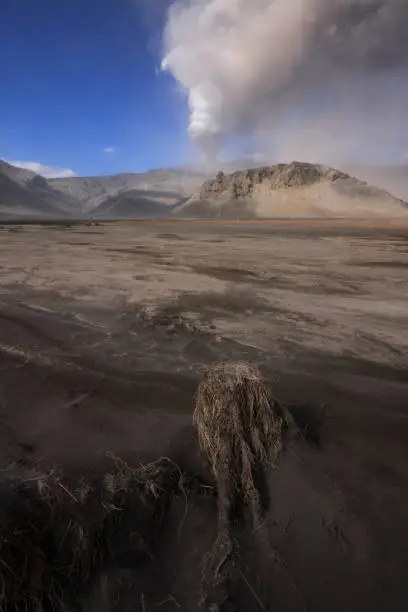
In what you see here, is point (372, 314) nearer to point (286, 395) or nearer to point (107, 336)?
point (286, 395)

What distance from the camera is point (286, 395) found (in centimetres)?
502

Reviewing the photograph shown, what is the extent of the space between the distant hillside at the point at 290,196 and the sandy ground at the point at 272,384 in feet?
400

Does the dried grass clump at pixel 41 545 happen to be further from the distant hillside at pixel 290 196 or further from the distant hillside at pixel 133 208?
the distant hillside at pixel 133 208

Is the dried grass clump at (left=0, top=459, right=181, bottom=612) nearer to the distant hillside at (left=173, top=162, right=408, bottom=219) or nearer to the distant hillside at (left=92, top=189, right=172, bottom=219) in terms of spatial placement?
the distant hillside at (left=173, top=162, right=408, bottom=219)

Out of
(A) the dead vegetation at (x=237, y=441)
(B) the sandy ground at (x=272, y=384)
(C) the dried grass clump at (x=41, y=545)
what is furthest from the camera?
(A) the dead vegetation at (x=237, y=441)

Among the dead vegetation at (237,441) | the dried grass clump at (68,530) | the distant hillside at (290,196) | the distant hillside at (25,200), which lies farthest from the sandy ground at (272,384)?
the distant hillside at (25,200)

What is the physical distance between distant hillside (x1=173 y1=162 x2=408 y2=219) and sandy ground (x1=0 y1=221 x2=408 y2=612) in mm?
122010

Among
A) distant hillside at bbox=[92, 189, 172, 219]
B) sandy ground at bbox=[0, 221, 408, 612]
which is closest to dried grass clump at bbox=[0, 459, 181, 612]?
sandy ground at bbox=[0, 221, 408, 612]

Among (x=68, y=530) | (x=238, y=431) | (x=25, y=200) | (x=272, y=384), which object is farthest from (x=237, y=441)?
(x=25, y=200)

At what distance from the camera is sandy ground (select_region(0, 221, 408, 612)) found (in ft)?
9.05

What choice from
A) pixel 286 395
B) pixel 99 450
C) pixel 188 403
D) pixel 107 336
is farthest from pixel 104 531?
pixel 107 336

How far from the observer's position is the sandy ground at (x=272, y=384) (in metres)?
2.76

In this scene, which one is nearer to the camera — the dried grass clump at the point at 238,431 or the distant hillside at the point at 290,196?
the dried grass clump at the point at 238,431

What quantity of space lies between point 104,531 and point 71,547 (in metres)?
0.25
